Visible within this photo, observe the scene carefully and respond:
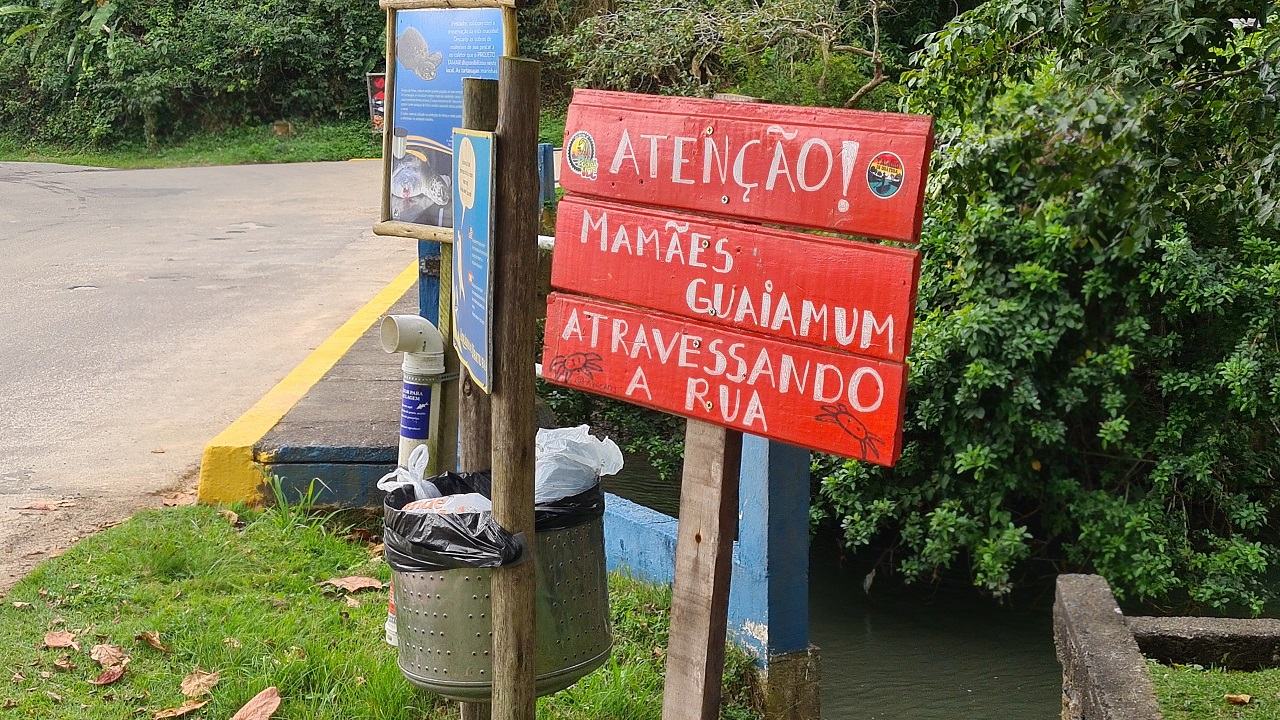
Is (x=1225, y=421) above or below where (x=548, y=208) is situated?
below

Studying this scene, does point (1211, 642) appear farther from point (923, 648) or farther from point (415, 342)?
point (415, 342)

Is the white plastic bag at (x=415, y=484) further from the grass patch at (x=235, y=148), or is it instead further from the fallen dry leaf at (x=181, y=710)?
the grass patch at (x=235, y=148)

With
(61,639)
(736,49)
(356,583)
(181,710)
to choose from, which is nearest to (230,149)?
(736,49)

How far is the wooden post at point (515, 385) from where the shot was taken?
260 centimetres

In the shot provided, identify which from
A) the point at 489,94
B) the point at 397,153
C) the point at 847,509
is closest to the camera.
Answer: the point at 489,94

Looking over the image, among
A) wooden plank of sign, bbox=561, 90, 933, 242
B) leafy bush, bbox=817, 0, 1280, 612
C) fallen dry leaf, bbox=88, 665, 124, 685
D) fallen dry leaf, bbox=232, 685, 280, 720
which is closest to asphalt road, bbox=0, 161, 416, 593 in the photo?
fallen dry leaf, bbox=88, 665, 124, 685

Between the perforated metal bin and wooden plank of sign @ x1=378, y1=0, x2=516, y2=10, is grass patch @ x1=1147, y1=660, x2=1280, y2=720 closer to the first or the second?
the perforated metal bin

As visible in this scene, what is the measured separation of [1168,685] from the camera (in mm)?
4117

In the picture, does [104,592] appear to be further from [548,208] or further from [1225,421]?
[1225,421]

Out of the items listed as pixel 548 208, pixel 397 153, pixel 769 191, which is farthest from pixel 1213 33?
pixel 548 208

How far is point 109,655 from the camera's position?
12.3 feet

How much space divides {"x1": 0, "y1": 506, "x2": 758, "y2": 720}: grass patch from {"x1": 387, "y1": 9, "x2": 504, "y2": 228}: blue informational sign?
1385 millimetres

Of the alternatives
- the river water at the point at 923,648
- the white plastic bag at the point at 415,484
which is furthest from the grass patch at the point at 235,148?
the white plastic bag at the point at 415,484

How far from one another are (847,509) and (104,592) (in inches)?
139
